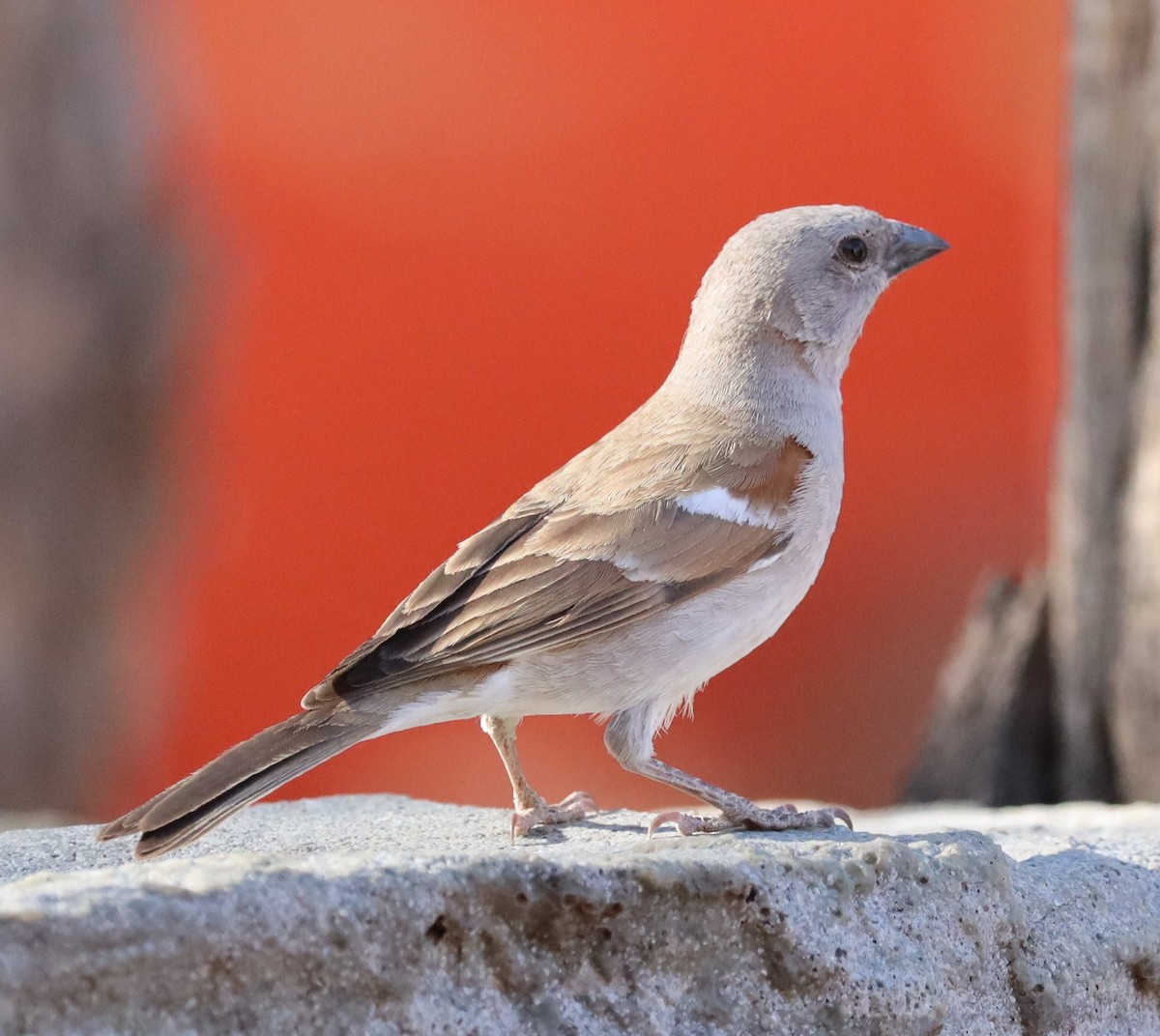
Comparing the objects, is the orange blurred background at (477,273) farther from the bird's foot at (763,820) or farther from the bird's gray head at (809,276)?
the bird's foot at (763,820)

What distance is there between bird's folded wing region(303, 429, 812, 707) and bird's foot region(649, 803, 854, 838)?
45 centimetres

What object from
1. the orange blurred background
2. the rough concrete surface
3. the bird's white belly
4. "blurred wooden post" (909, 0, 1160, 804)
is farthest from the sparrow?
the orange blurred background

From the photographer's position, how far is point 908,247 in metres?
3.90

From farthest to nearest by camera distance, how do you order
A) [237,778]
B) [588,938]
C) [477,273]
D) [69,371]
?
[477,273] → [69,371] → [237,778] → [588,938]

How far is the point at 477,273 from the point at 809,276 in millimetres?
4413

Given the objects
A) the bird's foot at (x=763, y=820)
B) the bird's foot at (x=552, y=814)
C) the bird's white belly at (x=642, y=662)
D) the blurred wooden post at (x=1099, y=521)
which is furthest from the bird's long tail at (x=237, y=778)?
the blurred wooden post at (x=1099, y=521)

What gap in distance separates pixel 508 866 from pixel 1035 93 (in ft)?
23.5

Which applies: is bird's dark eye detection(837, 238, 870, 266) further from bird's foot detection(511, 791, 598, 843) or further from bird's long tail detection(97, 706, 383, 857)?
bird's long tail detection(97, 706, 383, 857)

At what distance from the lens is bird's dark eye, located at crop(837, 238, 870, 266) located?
12.6ft

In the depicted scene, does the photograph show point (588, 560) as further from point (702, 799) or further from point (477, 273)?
point (477, 273)

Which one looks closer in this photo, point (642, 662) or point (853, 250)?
point (642, 662)

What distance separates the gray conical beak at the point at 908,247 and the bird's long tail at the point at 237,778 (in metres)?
1.79

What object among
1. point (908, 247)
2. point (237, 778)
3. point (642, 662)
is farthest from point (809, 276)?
point (237, 778)

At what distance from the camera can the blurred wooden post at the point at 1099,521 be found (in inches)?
203
